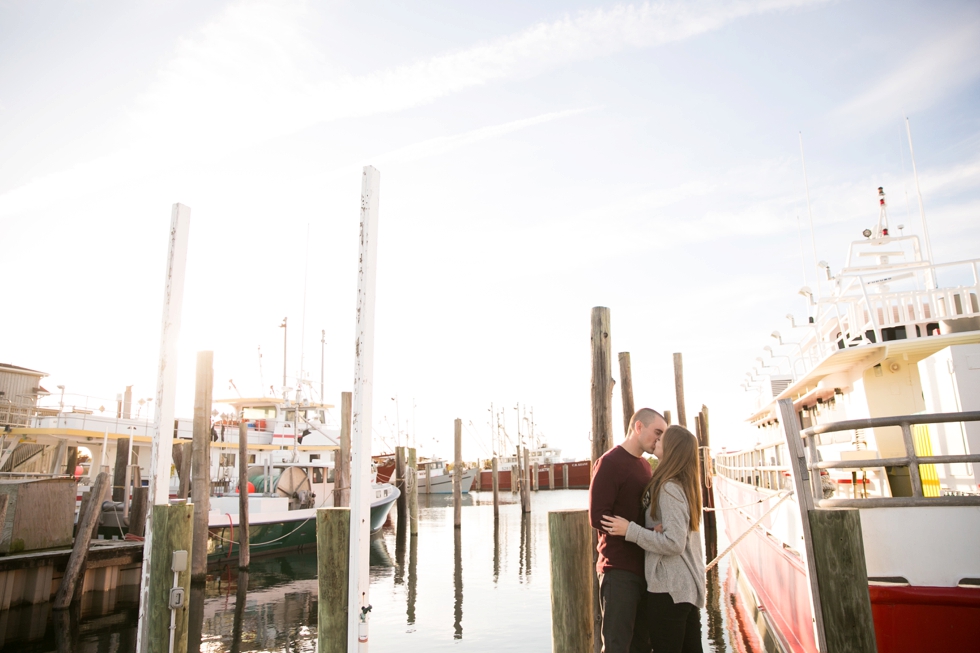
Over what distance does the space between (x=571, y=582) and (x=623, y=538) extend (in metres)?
0.94

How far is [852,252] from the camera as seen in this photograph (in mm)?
9445

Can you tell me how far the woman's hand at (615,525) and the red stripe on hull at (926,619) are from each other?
2.55 m

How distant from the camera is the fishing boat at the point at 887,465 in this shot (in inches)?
191

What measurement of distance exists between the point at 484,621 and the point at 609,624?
8222 millimetres

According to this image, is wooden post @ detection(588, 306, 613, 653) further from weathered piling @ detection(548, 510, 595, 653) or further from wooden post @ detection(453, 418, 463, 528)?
wooden post @ detection(453, 418, 463, 528)

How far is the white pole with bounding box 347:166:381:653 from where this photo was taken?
15.3 feet

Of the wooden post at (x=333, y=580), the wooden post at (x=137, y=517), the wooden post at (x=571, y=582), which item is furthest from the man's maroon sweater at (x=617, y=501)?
the wooden post at (x=137, y=517)

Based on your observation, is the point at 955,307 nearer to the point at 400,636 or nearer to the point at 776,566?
the point at 776,566

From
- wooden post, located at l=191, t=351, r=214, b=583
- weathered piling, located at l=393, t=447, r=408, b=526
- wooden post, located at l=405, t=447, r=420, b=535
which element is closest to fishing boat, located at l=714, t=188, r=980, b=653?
wooden post, located at l=191, t=351, r=214, b=583

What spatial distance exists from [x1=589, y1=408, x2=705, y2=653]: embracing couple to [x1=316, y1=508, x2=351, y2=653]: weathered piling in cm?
231

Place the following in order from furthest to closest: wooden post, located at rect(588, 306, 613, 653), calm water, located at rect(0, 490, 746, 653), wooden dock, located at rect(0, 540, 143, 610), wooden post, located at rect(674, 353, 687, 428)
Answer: wooden post, located at rect(674, 353, 687, 428) < wooden dock, located at rect(0, 540, 143, 610) < calm water, located at rect(0, 490, 746, 653) < wooden post, located at rect(588, 306, 613, 653)

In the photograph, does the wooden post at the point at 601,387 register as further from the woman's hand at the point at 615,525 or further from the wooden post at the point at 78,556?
the wooden post at the point at 78,556

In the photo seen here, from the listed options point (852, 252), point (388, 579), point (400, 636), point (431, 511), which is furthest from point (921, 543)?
point (431, 511)

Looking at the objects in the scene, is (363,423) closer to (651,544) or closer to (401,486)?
(651,544)
